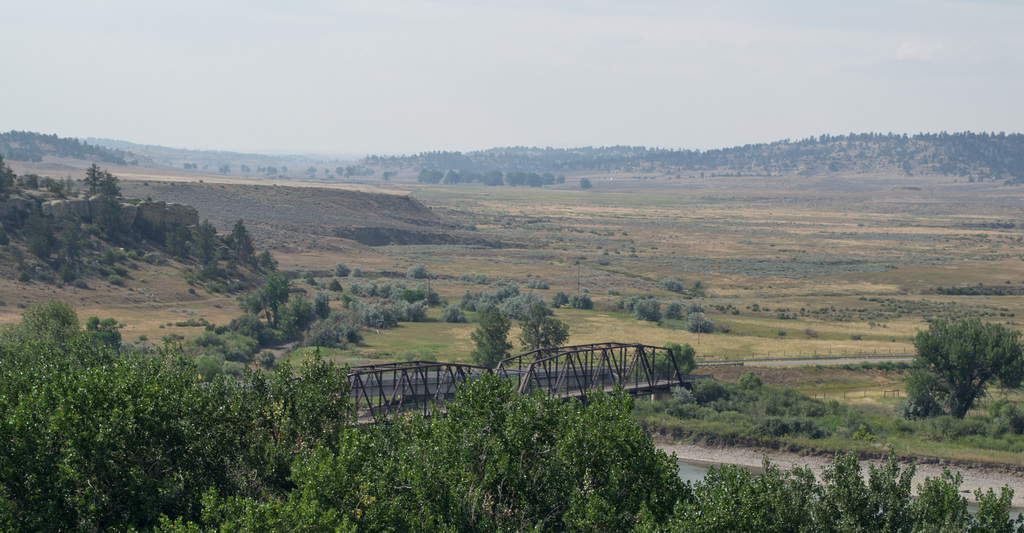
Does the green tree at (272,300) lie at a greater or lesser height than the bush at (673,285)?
greater

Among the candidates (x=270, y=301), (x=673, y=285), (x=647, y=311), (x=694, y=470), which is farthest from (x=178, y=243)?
(x=694, y=470)

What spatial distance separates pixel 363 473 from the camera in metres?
20.0

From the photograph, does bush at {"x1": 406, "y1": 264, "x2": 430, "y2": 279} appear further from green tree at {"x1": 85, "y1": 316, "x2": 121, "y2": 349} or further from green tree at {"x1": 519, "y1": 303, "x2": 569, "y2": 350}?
green tree at {"x1": 85, "y1": 316, "x2": 121, "y2": 349}

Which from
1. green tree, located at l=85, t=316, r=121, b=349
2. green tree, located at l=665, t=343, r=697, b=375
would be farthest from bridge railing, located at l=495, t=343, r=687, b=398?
green tree, located at l=85, t=316, r=121, b=349

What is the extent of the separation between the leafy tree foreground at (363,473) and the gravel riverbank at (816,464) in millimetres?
24821

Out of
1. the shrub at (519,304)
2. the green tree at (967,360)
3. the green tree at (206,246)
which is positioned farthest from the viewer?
the green tree at (206,246)

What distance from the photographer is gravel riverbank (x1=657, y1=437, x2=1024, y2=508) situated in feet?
150

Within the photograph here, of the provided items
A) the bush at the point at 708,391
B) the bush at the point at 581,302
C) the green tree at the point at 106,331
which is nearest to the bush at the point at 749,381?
the bush at the point at 708,391

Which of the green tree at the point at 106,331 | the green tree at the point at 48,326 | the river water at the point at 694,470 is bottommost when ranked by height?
the river water at the point at 694,470

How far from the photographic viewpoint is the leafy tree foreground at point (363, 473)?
18.8m

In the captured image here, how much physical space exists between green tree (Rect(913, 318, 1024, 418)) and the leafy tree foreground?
1512 inches

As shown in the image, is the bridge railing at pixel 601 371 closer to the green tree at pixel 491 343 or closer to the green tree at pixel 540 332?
the green tree at pixel 491 343

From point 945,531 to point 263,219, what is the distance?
5981 inches

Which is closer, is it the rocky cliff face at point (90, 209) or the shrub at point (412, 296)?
the shrub at point (412, 296)
